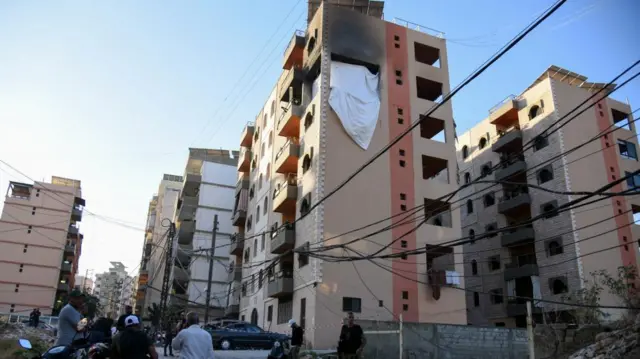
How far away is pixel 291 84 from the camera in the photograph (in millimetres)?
38594

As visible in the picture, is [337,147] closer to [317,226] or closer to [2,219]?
[317,226]

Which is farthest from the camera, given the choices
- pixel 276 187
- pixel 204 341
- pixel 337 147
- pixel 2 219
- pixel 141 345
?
pixel 2 219

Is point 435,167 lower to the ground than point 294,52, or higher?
lower

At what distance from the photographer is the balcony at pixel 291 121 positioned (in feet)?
121

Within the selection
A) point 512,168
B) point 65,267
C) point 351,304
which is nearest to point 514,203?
point 512,168

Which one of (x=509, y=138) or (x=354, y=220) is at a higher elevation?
(x=509, y=138)

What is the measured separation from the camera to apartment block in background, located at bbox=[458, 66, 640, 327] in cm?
3775

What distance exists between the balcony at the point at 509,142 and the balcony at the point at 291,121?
18507mm

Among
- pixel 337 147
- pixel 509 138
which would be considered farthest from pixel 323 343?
pixel 509 138

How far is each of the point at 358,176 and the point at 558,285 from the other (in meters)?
18.0

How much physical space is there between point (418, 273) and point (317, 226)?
22.8 feet

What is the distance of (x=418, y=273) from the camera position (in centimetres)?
3155

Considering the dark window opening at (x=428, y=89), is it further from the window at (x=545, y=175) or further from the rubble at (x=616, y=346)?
the rubble at (x=616, y=346)

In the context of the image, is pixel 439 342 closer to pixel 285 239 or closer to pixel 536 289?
pixel 285 239
